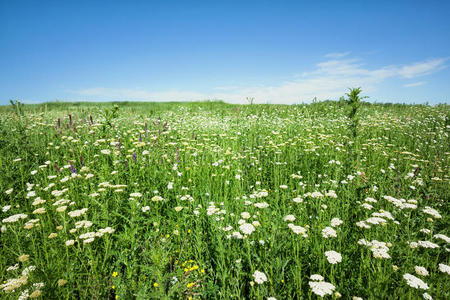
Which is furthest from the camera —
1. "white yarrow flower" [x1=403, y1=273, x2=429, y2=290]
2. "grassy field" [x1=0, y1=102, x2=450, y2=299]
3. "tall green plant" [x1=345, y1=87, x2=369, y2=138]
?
"tall green plant" [x1=345, y1=87, x2=369, y2=138]

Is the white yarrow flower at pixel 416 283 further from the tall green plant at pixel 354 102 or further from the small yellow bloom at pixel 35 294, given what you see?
the tall green plant at pixel 354 102

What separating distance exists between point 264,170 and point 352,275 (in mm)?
2866

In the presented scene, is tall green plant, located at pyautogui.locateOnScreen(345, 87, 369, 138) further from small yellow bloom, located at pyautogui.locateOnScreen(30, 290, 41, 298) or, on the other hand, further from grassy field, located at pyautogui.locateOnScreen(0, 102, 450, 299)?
small yellow bloom, located at pyautogui.locateOnScreen(30, 290, 41, 298)

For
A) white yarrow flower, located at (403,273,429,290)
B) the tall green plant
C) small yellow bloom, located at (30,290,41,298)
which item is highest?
the tall green plant

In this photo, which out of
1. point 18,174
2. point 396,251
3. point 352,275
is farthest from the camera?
point 18,174

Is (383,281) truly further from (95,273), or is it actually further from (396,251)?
(95,273)

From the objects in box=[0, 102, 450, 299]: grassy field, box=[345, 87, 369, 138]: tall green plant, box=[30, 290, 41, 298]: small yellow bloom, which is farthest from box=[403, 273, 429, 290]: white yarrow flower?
box=[345, 87, 369, 138]: tall green plant

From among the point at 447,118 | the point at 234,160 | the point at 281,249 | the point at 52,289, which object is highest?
Answer: the point at 447,118

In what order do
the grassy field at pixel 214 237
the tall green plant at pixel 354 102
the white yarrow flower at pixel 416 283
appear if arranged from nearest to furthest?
1. the white yarrow flower at pixel 416 283
2. the grassy field at pixel 214 237
3. the tall green plant at pixel 354 102

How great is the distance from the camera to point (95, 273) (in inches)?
85.0

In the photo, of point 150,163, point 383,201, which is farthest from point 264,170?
point 150,163

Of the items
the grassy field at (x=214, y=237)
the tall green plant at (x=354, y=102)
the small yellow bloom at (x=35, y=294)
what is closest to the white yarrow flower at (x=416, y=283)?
the grassy field at (x=214, y=237)

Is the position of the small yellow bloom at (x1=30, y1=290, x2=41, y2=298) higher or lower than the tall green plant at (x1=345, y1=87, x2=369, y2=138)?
lower

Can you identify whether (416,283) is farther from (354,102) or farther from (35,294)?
(354,102)
